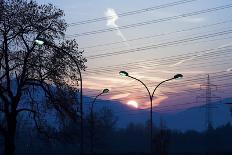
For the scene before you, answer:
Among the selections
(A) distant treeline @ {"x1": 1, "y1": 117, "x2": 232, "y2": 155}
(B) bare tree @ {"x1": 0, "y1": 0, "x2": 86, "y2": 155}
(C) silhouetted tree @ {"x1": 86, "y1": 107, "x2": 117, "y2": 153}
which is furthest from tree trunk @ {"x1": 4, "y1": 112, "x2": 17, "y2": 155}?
(C) silhouetted tree @ {"x1": 86, "y1": 107, "x2": 117, "y2": 153}

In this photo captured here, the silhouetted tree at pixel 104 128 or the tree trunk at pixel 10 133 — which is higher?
the silhouetted tree at pixel 104 128

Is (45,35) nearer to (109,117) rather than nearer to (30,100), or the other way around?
(30,100)

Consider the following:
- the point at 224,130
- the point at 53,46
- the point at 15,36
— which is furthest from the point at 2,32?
the point at 224,130

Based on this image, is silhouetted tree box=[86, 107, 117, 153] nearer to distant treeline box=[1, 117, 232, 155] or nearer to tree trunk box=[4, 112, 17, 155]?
distant treeline box=[1, 117, 232, 155]

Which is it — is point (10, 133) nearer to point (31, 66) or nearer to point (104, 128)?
point (31, 66)

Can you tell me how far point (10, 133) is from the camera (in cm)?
4325

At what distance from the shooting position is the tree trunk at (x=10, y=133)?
4321 centimetres

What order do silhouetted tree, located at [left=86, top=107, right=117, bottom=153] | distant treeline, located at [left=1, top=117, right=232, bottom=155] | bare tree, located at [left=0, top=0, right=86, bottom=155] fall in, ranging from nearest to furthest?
bare tree, located at [left=0, top=0, right=86, bottom=155] → distant treeline, located at [left=1, top=117, right=232, bottom=155] → silhouetted tree, located at [left=86, top=107, right=117, bottom=153]

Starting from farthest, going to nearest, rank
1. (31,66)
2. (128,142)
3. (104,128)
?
(128,142), (104,128), (31,66)

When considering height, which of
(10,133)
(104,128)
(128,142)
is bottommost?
(10,133)

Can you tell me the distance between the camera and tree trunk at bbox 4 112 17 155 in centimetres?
4321

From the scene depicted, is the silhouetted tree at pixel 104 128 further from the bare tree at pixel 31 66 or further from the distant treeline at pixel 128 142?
the bare tree at pixel 31 66

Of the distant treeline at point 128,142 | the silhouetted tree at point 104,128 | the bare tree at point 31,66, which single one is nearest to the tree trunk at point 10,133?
the bare tree at point 31,66

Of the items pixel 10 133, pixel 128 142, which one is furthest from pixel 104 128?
pixel 10 133
